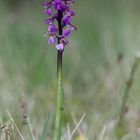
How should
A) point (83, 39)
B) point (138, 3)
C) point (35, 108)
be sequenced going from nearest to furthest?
point (35, 108) → point (83, 39) → point (138, 3)

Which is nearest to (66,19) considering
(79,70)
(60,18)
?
(60,18)

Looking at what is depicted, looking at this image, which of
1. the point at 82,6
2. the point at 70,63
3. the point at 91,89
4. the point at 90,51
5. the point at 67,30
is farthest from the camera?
the point at 82,6

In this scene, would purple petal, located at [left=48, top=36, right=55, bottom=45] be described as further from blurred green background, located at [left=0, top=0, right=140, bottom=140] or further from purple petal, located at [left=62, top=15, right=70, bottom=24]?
blurred green background, located at [left=0, top=0, right=140, bottom=140]

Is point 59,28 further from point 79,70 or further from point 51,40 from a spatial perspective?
point 79,70

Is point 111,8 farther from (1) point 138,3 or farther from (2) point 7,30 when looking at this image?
(2) point 7,30

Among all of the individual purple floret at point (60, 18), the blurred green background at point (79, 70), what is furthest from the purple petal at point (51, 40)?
the blurred green background at point (79, 70)

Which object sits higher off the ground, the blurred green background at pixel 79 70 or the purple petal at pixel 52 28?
the blurred green background at pixel 79 70

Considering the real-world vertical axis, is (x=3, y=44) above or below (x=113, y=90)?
above

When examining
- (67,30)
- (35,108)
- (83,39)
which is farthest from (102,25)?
(67,30)

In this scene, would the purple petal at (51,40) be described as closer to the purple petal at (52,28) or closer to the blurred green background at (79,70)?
the purple petal at (52,28)

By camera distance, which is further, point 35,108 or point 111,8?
point 111,8
